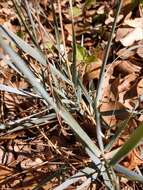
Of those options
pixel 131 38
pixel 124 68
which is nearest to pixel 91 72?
pixel 124 68

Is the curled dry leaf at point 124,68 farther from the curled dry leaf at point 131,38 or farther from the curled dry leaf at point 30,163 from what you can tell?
the curled dry leaf at point 30,163

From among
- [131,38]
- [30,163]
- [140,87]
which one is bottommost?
[30,163]

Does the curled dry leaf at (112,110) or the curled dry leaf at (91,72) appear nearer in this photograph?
the curled dry leaf at (112,110)

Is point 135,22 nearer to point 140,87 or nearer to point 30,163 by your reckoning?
point 140,87

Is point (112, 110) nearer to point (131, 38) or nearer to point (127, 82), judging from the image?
point (127, 82)

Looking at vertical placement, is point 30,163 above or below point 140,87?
below

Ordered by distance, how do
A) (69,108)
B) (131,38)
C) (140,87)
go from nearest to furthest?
1. (69,108)
2. (140,87)
3. (131,38)


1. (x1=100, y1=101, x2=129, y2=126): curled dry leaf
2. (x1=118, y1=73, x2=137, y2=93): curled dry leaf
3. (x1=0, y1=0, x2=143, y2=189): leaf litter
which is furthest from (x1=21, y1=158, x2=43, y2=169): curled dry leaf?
(x1=118, y1=73, x2=137, y2=93): curled dry leaf

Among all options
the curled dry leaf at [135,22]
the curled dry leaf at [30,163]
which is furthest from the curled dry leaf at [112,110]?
the curled dry leaf at [135,22]

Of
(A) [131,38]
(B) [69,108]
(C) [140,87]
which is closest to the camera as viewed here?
(B) [69,108]

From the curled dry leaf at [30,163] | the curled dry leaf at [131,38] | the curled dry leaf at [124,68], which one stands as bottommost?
the curled dry leaf at [30,163]

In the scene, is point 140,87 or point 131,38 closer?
point 140,87

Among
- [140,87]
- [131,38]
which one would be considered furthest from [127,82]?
[131,38]
